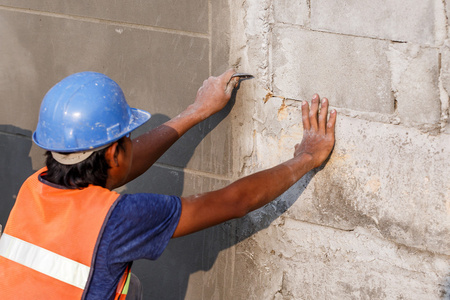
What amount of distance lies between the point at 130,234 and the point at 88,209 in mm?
171

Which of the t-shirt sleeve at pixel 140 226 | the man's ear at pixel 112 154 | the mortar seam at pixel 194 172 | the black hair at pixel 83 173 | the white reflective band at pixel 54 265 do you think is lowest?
the white reflective band at pixel 54 265

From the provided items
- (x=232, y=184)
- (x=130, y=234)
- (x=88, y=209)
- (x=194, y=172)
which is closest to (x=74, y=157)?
(x=88, y=209)

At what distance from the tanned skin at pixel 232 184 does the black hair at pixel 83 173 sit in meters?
0.04

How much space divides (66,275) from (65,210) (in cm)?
23

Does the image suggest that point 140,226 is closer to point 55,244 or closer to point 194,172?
point 55,244

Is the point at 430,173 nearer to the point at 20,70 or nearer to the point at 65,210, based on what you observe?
the point at 65,210

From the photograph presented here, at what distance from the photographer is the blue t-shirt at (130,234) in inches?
70.1

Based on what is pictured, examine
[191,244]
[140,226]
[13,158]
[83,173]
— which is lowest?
[191,244]

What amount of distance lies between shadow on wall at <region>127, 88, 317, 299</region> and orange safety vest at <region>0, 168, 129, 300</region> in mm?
1010

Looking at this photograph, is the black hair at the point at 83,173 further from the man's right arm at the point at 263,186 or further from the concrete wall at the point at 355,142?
the concrete wall at the point at 355,142

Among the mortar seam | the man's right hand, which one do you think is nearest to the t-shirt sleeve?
the man's right hand

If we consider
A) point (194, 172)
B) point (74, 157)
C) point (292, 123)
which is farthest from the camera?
point (194, 172)

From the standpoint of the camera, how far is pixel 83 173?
189 cm

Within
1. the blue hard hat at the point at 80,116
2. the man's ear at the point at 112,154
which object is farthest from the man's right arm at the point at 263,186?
the blue hard hat at the point at 80,116
